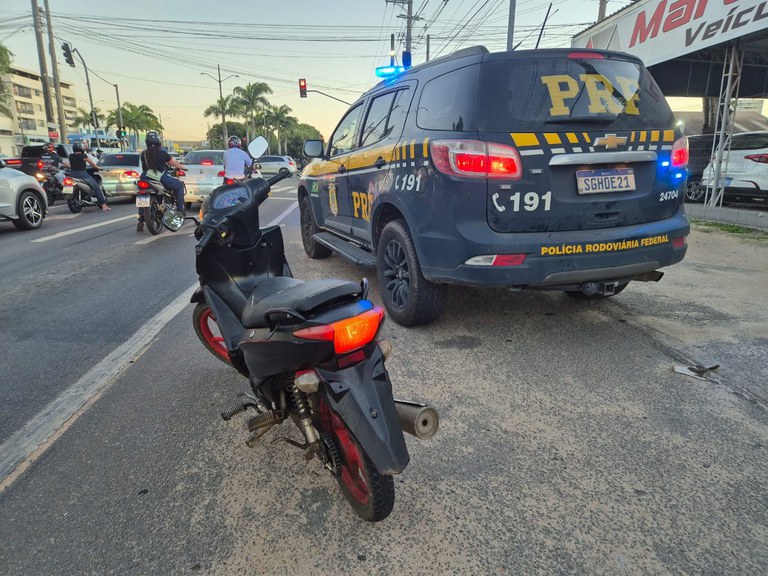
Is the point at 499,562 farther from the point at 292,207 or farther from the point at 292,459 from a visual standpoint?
the point at 292,207

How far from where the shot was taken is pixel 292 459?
2439 millimetres

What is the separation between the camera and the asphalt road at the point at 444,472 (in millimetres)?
1854

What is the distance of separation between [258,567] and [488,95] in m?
2.89

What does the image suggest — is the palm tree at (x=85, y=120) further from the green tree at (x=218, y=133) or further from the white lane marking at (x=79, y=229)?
the white lane marking at (x=79, y=229)

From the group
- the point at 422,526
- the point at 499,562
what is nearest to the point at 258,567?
the point at 422,526

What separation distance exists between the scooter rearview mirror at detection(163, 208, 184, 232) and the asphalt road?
5.90 metres

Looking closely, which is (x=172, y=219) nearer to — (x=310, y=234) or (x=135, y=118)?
(x=310, y=234)

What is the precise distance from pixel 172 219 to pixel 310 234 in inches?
163

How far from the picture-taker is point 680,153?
3564 mm

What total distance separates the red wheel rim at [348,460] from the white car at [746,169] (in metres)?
10.9

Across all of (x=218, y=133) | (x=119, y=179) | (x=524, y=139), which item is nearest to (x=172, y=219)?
(x=119, y=179)

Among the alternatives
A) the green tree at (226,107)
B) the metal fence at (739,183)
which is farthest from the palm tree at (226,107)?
the metal fence at (739,183)

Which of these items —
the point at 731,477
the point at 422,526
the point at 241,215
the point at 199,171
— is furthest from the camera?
the point at 199,171

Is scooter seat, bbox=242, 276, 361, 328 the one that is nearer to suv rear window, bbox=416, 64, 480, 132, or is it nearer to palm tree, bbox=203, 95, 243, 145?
suv rear window, bbox=416, 64, 480, 132
